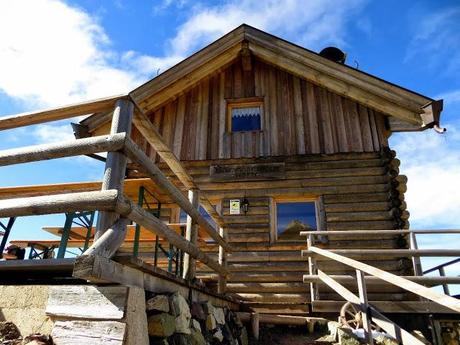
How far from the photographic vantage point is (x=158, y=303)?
2.93m

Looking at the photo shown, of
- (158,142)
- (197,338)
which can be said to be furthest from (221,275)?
(158,142)

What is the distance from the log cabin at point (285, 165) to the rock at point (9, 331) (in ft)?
11.2

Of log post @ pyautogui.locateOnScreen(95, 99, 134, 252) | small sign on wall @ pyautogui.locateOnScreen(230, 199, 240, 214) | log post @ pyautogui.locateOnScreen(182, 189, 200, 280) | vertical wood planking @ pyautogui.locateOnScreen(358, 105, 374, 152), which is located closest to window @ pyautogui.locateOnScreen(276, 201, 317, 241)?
small sign on wall @ pyautogui.locateOnScreen(230, 199, 240, 214)

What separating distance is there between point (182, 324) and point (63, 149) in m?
1.76

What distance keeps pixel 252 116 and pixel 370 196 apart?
3.76 metres

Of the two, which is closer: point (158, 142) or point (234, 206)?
point (158, 142)

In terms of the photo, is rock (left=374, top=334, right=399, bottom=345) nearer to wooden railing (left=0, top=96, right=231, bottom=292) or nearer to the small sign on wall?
wooden railing (left=0, top=96, right=231, bottom=292)

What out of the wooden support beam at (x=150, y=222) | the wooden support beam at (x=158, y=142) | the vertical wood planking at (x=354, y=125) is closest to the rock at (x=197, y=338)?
the wooden support beam at (x=150, y=222)

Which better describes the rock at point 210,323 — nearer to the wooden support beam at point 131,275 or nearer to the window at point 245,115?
the wooden support beam at point 131,275

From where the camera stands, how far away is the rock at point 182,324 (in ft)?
10.3

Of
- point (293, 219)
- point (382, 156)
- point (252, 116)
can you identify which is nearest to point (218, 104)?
point (252, 116)

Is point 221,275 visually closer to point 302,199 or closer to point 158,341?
point 158,341

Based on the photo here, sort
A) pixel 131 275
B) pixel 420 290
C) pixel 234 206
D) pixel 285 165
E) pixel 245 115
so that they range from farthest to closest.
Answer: pixel 245 115, pixel 285 165, pixel 234 206, pixel 420 290, pixel 131 275

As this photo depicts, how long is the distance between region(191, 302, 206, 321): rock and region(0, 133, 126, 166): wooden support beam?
199 centimetres
